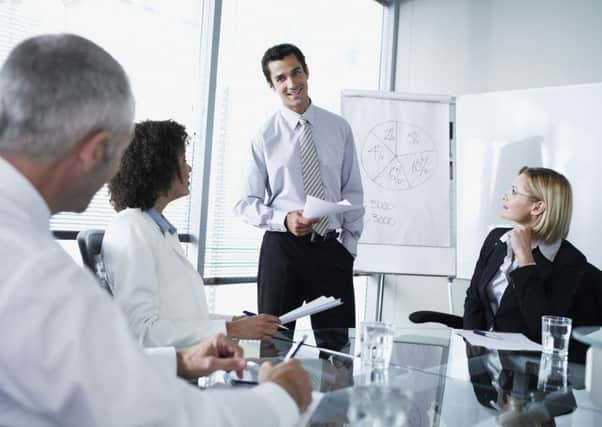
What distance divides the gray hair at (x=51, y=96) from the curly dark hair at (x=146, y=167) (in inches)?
39.1

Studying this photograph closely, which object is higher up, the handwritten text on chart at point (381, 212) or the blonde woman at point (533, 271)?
the handwritten text on chart at point (381, 212)

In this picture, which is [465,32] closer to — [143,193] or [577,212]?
[577,212]

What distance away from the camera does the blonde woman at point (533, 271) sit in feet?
7.77

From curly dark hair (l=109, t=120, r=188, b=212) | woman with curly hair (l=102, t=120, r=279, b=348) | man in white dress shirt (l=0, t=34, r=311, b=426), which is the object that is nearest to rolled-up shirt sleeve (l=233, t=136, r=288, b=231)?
woman with curly hair (l=102, t=120, r=279, b=348)

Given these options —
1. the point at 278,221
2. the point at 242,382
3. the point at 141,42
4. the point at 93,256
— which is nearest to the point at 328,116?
the point at 278,221

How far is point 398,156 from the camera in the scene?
3963 millimetres

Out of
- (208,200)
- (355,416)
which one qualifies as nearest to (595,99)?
(208,200)

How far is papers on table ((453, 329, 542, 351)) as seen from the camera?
1.96 metres

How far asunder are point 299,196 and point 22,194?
226 centimetres

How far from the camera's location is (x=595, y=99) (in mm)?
3467

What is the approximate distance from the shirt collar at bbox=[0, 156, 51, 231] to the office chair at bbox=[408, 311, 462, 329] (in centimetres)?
212

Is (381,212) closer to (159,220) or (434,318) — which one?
(434,318)

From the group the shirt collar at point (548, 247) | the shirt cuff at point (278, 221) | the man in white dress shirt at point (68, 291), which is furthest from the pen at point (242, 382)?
the shirt collar at point (548, 247)

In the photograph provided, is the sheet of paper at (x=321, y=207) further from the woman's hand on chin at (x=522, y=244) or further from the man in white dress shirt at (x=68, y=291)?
the man in white dress shirt at (x=68, y=291)
